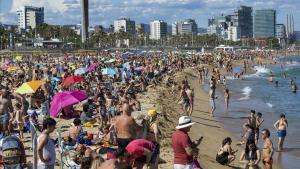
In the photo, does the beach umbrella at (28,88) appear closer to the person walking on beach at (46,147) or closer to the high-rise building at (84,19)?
the person walking on beach at (46,147)

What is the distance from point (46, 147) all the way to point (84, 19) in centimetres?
12856

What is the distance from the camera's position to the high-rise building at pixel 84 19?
131 metres

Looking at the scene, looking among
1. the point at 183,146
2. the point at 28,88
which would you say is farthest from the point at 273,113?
the point at 183,146

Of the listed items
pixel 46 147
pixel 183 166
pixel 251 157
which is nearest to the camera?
pixel 183 166

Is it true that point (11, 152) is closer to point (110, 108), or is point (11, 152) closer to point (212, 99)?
point (110, 108)

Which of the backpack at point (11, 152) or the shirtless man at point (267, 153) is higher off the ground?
the backpack at point (11, 152)

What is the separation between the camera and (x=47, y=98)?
1820 cm

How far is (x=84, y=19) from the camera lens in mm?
133625

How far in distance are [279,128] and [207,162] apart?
418 cm

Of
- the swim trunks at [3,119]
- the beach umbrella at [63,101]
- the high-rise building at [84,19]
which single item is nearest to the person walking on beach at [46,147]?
the swim trunks at [3,119]

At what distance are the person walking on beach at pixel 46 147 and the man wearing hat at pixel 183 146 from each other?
1.86 meters

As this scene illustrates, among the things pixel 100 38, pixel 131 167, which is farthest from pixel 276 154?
pixel 100 38

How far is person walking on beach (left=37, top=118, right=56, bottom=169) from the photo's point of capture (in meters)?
7.31

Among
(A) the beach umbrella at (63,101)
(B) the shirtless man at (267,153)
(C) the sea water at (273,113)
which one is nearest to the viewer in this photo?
(B) the shirtless man at (267,153)
